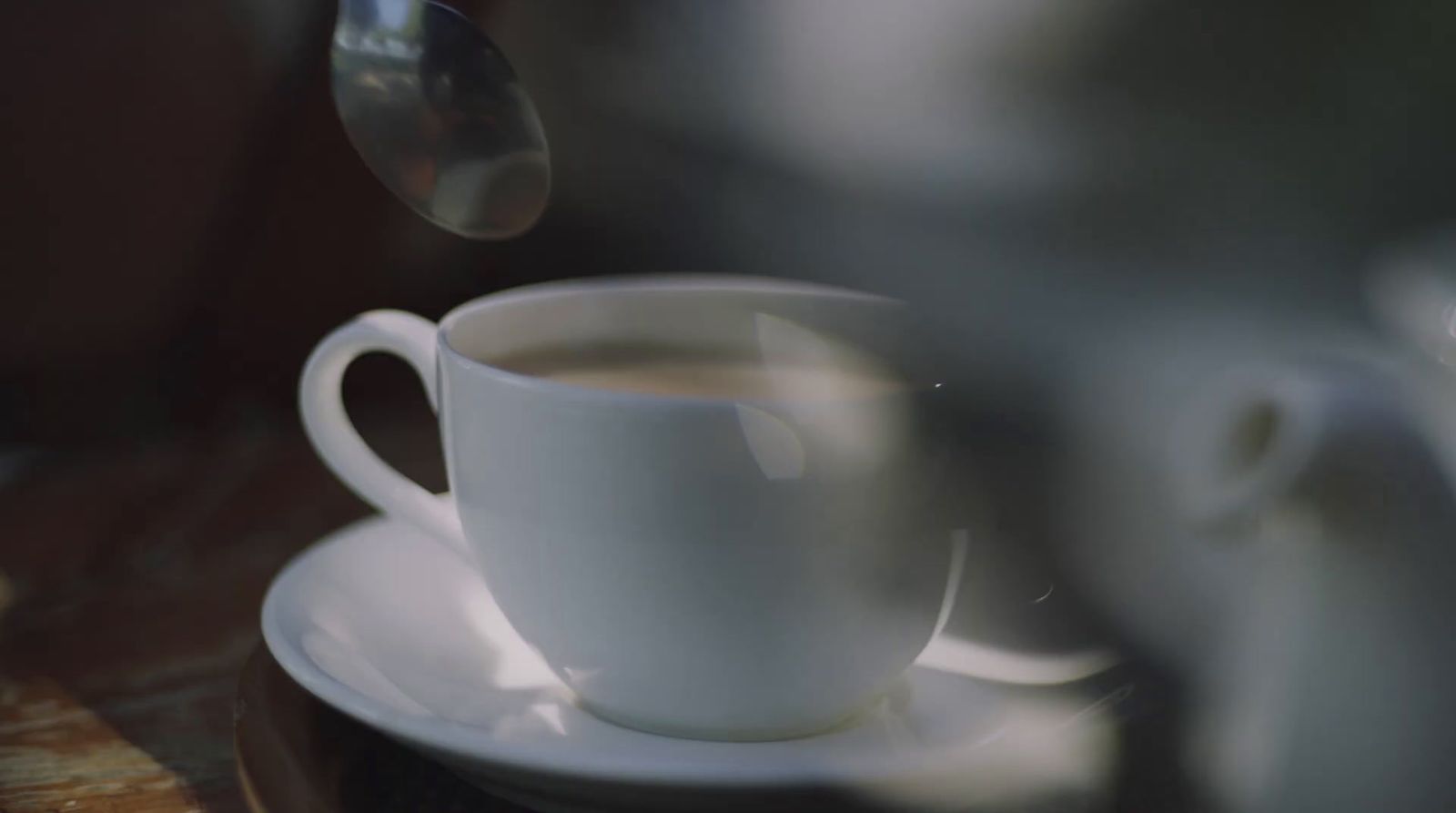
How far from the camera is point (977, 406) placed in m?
0.29

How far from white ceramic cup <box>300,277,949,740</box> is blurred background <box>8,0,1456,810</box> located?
0.10 ft

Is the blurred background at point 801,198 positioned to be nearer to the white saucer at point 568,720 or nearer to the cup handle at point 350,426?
the white saucer at point 568,720

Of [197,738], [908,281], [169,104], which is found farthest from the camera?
[169,104]

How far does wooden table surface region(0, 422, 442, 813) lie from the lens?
315 millimetres

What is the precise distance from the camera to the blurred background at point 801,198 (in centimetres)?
33

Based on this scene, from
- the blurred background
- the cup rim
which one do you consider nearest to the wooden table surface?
the blurred background

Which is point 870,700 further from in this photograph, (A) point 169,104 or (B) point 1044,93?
(A) point 169,104

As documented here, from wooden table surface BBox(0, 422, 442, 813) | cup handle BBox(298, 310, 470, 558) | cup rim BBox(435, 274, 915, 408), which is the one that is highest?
cup rim BBox(435, 274, 915, 408)

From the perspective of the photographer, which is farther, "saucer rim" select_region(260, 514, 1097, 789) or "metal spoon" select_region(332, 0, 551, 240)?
"metal spoon" select_region(332, 0, 551, 240)

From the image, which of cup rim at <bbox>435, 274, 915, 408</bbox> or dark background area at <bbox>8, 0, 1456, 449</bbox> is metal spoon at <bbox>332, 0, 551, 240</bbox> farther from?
dark background area at <bbox>8, 0, 1456, 449</bbox>

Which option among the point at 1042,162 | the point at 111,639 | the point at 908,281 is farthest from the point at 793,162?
the point at 111,639

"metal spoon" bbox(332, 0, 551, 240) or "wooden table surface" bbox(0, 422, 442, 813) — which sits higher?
"metal spoon" bbox(332, 0, 551, 240)

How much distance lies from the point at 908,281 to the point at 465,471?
1.00ft

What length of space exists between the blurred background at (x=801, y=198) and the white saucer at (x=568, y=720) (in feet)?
0.08
